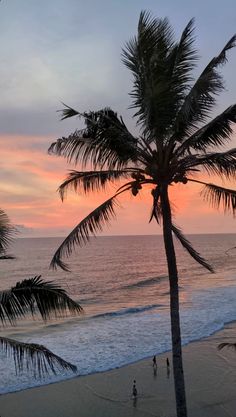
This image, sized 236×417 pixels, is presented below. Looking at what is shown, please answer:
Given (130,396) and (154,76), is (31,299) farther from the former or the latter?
(130,396)

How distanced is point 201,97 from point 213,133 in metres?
0.80

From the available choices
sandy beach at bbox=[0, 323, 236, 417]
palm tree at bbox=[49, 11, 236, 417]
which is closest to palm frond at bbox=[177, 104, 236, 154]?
palm tree at bbox=[49, 11, 236, 417]

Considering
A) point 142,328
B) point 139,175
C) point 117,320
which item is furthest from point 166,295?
point 139,175

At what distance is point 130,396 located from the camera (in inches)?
703

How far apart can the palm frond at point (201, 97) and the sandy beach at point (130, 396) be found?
1057 centimetres

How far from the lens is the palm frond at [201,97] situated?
9242 mm

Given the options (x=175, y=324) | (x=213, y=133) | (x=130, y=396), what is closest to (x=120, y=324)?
(x=130, y=396)

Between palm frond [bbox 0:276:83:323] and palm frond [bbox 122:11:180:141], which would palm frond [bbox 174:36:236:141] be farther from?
palm frond [bbox 0:276:83:323]

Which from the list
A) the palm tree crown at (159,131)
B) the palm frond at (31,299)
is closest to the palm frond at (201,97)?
the palm tree crown at (159,131)

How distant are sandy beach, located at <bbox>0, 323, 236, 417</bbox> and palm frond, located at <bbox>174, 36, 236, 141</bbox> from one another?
34.7 feet

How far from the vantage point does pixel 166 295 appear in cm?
5159

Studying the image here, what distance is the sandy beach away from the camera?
53.6 ft

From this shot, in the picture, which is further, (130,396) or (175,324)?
(130,396)

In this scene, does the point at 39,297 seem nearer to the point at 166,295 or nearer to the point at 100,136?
the point at 100,136
